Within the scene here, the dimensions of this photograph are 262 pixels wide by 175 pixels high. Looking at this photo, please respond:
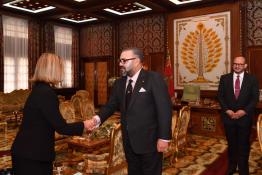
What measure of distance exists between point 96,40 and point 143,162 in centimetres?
971

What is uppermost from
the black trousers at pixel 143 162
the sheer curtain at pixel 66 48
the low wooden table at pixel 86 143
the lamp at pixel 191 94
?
the sheer curtain at pixel 66 48

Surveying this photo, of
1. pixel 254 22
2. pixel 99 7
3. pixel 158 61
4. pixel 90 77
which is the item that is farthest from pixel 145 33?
pixel 254 22

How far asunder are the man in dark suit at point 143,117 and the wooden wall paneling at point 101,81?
29.2 feet

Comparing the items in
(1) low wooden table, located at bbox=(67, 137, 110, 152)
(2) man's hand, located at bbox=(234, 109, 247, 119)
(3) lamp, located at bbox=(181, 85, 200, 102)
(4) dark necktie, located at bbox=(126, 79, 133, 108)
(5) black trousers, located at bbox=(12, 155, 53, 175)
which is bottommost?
(1) low wooden table, located at bbox=(67, 137, 110, 152)

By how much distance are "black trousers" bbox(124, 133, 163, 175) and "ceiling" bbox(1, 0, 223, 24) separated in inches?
256

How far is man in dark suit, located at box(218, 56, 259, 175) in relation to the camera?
349 cm

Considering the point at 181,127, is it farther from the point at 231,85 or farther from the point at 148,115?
the point at 148,115

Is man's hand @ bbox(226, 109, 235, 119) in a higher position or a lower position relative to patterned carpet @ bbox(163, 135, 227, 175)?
higher

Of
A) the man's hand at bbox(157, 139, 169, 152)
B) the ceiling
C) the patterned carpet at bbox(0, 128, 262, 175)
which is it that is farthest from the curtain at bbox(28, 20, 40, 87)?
the man's hand at bbox(157, 139, 169, 152)

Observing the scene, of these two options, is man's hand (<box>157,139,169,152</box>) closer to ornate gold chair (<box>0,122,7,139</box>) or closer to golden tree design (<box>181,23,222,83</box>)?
ornate gold chair (<box>0,122,7,139</box>)

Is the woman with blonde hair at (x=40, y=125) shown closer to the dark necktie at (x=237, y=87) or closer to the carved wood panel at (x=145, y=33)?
the dark necktie at (x=237, y=87)

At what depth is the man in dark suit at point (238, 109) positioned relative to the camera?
3494mm

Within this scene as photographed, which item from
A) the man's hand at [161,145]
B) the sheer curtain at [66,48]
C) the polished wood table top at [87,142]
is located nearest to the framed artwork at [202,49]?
the sheer curtain at [66,48]

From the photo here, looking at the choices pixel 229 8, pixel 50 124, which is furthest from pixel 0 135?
pixel 229 8
